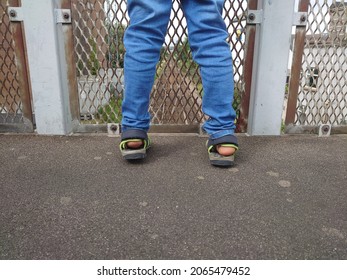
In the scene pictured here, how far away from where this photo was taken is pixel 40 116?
152cm

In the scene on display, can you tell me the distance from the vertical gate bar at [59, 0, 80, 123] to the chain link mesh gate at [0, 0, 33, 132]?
0.20 metres

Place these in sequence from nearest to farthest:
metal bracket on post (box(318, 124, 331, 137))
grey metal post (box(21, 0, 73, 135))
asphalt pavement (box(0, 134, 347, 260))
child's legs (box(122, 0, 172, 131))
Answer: asphalt pavement (box(0, 134, 347, 260))
child's legs (box(122, 0, 172, 131))
grey metal post (box(21, 0, 73, 135))
metal bracket on post (box(318, 124, 331, 137))

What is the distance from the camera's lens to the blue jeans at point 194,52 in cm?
109

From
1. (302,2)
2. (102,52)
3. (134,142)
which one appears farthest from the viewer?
(102,52)

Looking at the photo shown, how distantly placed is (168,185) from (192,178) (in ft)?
0.33

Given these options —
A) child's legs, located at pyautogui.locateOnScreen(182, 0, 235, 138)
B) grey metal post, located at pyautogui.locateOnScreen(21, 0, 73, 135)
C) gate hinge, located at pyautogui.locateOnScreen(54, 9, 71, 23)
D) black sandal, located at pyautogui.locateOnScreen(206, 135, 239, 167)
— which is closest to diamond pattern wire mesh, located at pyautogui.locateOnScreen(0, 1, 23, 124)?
grey metal post, located at pyautogui.locateOnScreen(21, 0, 73, 135)

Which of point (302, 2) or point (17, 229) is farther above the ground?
point (302, 2)

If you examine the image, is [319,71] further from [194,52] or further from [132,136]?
[132,136]

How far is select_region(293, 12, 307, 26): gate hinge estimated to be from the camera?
4.72 feet

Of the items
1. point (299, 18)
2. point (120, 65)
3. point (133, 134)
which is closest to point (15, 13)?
point (120, 65)

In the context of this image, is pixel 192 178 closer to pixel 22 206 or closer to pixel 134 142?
pixel 134 142

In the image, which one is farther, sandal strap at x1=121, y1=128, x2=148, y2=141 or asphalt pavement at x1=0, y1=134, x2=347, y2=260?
sandal strap at x1=121, y1=128, x2=148, y2=141

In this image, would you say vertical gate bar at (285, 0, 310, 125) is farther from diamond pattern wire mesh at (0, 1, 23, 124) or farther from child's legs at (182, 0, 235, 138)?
diamond pattern wire mesh at (0, 1, 23, 124)

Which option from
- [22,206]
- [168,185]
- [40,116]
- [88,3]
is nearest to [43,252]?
[22,206]
